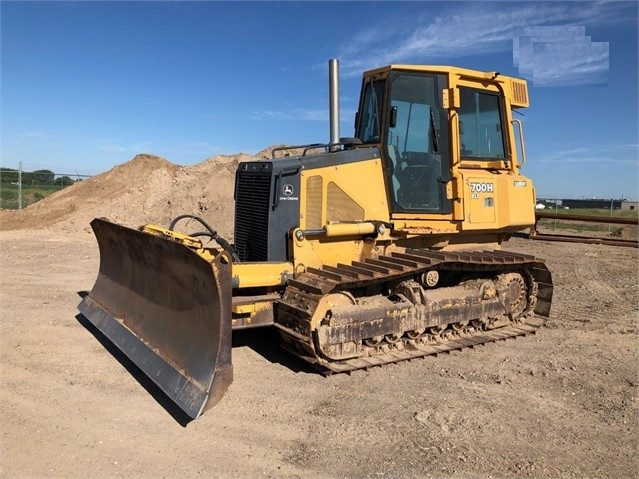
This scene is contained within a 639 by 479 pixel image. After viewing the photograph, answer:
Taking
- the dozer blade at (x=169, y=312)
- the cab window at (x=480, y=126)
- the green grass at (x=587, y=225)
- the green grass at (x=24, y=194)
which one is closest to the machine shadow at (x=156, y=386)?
the dozer blade at (x=169, y=312)

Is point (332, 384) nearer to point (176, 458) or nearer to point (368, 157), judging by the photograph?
point (176, 458)

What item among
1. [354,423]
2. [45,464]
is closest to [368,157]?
[354,423]

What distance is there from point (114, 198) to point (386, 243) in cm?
1716

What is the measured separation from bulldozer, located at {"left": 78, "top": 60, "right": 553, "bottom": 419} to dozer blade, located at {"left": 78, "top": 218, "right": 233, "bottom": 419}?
0.09ft

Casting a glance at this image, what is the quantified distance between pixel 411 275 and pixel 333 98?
277 cm

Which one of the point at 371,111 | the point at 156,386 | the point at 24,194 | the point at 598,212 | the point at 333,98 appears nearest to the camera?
the point at 156,386

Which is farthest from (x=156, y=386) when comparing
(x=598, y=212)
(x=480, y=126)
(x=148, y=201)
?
(x=598, y=212)

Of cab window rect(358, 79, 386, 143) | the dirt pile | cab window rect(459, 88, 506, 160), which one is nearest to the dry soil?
cab window rect(459, 88, 506, 160)

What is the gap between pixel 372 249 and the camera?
637 centimetres

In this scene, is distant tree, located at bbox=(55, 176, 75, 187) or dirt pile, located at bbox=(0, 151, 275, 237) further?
distant tree, located at bbox=(55, 176, 75, 187)

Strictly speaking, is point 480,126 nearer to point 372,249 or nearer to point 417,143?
point 417,143

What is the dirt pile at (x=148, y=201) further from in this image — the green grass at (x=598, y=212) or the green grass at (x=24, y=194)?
the green grass at (x=598, y=212)

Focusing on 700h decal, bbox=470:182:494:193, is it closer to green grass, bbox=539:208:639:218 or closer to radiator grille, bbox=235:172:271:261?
radiator grille, bbox=235:172:271:261

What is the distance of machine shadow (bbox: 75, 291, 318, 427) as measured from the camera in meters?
4.71
